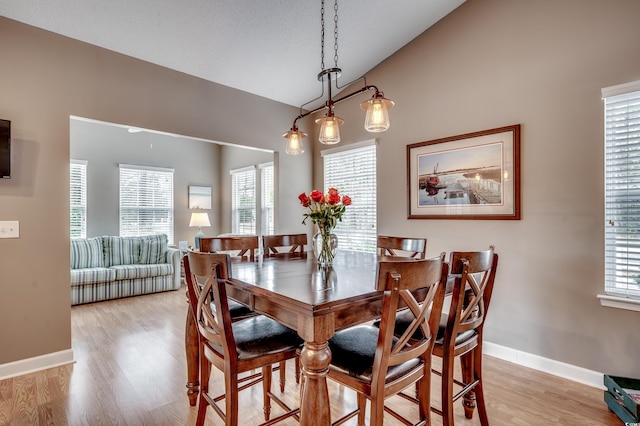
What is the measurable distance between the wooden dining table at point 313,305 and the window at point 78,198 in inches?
197

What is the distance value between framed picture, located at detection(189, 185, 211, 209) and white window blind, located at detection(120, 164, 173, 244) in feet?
1.28

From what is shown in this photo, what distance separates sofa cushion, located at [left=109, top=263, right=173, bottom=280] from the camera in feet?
15.8

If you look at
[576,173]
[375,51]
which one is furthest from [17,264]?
[576,173]

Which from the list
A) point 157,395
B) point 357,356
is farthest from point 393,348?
point 157,395

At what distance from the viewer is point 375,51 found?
3.46m

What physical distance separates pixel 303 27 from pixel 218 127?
1426 mm

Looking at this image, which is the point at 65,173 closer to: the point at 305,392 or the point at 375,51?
the point at 305,392

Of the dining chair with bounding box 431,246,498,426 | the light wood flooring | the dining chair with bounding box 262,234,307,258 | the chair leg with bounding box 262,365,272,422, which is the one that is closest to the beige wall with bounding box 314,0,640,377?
the light wood flooring

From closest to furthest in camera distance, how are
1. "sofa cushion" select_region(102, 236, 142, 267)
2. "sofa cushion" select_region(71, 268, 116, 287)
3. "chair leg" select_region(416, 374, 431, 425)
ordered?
1. "chair leg" select_region(416, 374, 431, 425)
2. "sofa cushion" select_region(71, 268, 116, 287)
3. "sofa cushion" select_region(102, 236, 142, 267)

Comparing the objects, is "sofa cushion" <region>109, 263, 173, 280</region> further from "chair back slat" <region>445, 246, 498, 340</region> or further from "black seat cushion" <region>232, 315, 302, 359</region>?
"chair back slat" <region>445, 246, 498, 340</region>

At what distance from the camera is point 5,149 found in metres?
2.46

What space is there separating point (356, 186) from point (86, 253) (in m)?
4.13

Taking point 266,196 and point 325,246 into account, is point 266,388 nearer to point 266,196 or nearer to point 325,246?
point 325,246

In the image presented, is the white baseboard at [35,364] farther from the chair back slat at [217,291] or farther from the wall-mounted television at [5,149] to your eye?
the chair back slat at [217,291]
